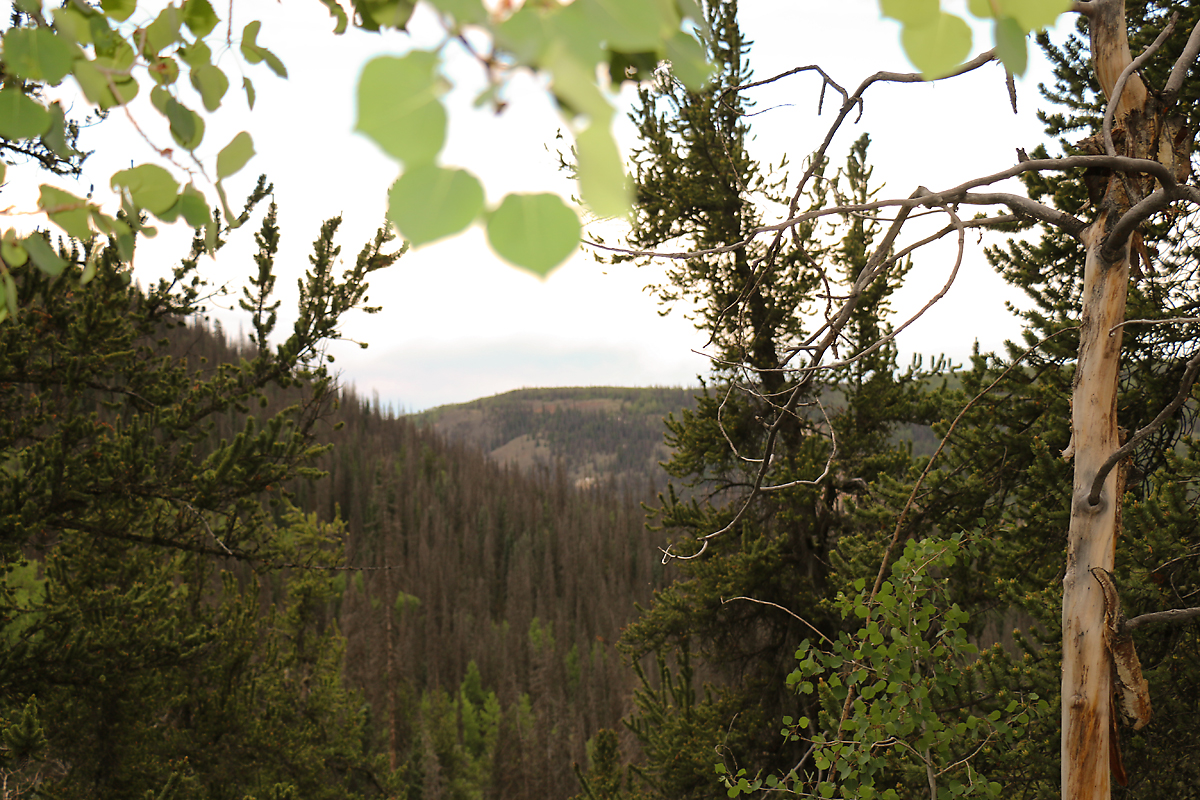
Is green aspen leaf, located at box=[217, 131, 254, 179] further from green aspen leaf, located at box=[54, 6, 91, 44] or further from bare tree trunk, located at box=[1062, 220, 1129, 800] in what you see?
bare tree trunk, located at box=[1062, 220, 1129, 800]

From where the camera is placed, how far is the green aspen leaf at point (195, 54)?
1.26 m

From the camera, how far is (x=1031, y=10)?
2.29 feet

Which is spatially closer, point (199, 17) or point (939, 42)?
point (939, 42)

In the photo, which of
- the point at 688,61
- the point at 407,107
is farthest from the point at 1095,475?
the point at 407,107

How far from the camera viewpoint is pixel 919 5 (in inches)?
27.3

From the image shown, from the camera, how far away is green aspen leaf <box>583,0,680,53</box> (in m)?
0.51

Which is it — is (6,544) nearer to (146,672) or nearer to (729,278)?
(146,672)

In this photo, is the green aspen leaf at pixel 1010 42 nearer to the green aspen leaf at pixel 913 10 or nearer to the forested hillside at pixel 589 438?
the green aspen leaf at pixel 913 10

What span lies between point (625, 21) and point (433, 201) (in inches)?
8.0

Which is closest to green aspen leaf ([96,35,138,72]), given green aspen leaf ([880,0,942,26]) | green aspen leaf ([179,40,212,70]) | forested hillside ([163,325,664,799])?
green aspen leaf ([179,40,212,70])

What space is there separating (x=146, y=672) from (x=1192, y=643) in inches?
353

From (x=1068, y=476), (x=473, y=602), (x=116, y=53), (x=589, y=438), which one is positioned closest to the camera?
(x=116, y=53)

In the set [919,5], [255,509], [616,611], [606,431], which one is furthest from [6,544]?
[606,431]

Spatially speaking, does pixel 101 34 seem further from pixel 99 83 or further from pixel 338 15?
pixel 338 15
